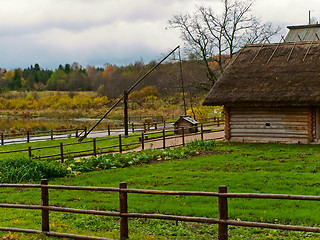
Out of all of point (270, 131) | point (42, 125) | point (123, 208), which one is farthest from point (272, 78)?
point (42, 125)

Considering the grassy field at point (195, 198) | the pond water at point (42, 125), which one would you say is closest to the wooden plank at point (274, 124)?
the grassy field at point (195, 198)

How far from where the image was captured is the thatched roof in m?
22.3

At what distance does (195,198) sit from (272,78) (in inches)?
567

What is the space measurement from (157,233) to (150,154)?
10.6 m

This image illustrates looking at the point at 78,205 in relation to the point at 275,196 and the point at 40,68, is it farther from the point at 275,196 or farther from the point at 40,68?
the point at 40,68

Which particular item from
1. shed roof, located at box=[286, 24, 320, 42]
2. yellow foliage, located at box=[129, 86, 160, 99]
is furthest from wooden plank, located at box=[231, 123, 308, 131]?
yellow foliage, located at box=[129, 86, 160, 99]

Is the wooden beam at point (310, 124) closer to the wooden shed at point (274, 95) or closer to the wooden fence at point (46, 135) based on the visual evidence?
the wooden shed at point (274, 95)

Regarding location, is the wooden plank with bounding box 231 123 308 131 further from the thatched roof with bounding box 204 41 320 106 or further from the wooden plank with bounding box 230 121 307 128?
the thatched roof with bounding box 204 41 320 106

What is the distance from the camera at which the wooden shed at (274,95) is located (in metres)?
22.5

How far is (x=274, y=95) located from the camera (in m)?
22.6

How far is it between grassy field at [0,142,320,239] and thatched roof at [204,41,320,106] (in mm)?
3870

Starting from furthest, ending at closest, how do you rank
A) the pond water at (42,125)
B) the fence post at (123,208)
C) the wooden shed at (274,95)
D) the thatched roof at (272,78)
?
the pond water at (42,125)
the wooden shed at (274,95)
the thatched roof at (272,78)
the fence post at (123,208)

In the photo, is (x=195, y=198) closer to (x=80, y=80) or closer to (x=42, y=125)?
(x=42, y=125)

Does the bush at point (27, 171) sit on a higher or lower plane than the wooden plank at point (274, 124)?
lower
